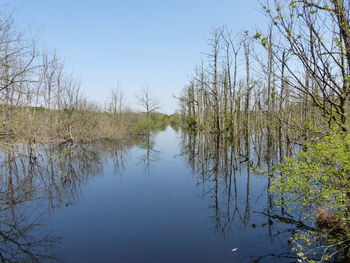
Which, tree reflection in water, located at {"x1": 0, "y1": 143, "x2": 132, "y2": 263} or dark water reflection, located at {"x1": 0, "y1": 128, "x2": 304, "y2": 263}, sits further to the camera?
tree reflection in water, located at {"x1": 0, "y1": 143, "x2": 132, "y2": 263}

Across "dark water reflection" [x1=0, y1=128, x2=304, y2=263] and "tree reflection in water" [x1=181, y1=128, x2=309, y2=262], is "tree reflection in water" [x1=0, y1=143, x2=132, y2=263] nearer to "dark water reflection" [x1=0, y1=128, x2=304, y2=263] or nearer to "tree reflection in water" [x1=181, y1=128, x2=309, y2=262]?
"dark water reflection" [x1=0, y1=128, x2=304, y2=263]

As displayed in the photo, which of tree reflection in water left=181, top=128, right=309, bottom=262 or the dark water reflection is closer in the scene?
the dark water reflection

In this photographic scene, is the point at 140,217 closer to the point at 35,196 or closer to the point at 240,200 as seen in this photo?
the point at 240,200

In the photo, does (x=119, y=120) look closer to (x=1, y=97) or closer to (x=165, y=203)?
(x=1, y=97)

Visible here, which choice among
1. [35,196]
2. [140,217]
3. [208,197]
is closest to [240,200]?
[208,197]

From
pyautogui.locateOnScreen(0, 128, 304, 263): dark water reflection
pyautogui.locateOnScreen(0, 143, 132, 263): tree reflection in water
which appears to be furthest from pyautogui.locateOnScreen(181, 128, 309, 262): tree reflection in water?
pyautogui.locateOnScreen(0, 143, 132, 263): tree reflection in water

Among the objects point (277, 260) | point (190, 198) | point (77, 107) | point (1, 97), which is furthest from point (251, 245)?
point (77, 107)

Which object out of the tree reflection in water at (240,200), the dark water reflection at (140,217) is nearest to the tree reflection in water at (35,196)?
the dark water reflection at (140,217)

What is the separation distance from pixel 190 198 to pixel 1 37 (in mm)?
8538

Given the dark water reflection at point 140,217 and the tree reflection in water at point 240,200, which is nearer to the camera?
the dark water reflection at point 140,217

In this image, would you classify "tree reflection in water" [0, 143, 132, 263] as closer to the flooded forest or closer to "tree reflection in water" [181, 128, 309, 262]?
the flooded forest

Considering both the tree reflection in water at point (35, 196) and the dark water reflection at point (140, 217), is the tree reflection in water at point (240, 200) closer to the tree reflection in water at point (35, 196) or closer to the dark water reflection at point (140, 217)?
the dark water reflection at point (140, 217)

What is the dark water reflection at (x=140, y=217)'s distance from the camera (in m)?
4.30

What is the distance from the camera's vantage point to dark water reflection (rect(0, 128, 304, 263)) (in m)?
4.30
